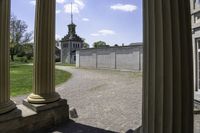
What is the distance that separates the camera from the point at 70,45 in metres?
56.3

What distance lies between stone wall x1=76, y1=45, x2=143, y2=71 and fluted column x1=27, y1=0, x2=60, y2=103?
2079 cm

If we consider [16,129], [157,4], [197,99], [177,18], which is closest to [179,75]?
[177,18]

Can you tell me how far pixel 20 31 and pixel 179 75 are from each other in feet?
159

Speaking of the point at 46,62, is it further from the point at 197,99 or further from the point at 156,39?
the point at 197,99

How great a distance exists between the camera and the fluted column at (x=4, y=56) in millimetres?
4268

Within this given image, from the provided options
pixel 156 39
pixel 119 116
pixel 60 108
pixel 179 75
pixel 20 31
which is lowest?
pixel 119 116

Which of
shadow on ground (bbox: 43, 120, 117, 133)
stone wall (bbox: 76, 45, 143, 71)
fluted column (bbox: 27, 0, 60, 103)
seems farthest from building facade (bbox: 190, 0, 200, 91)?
stone wall (bbox: 76, 45, 143, 71)

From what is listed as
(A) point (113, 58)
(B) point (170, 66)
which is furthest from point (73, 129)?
(A) point (113, 58)

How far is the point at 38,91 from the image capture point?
5426mm

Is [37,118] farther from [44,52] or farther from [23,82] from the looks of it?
[23,82]

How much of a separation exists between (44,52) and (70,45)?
51.7m

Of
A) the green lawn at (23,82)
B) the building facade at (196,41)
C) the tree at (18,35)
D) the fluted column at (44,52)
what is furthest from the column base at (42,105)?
the tree at (18,35)

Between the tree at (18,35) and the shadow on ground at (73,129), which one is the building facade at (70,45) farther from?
the shadow on ground at (73,129)

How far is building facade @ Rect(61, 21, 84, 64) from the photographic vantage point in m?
54.6
